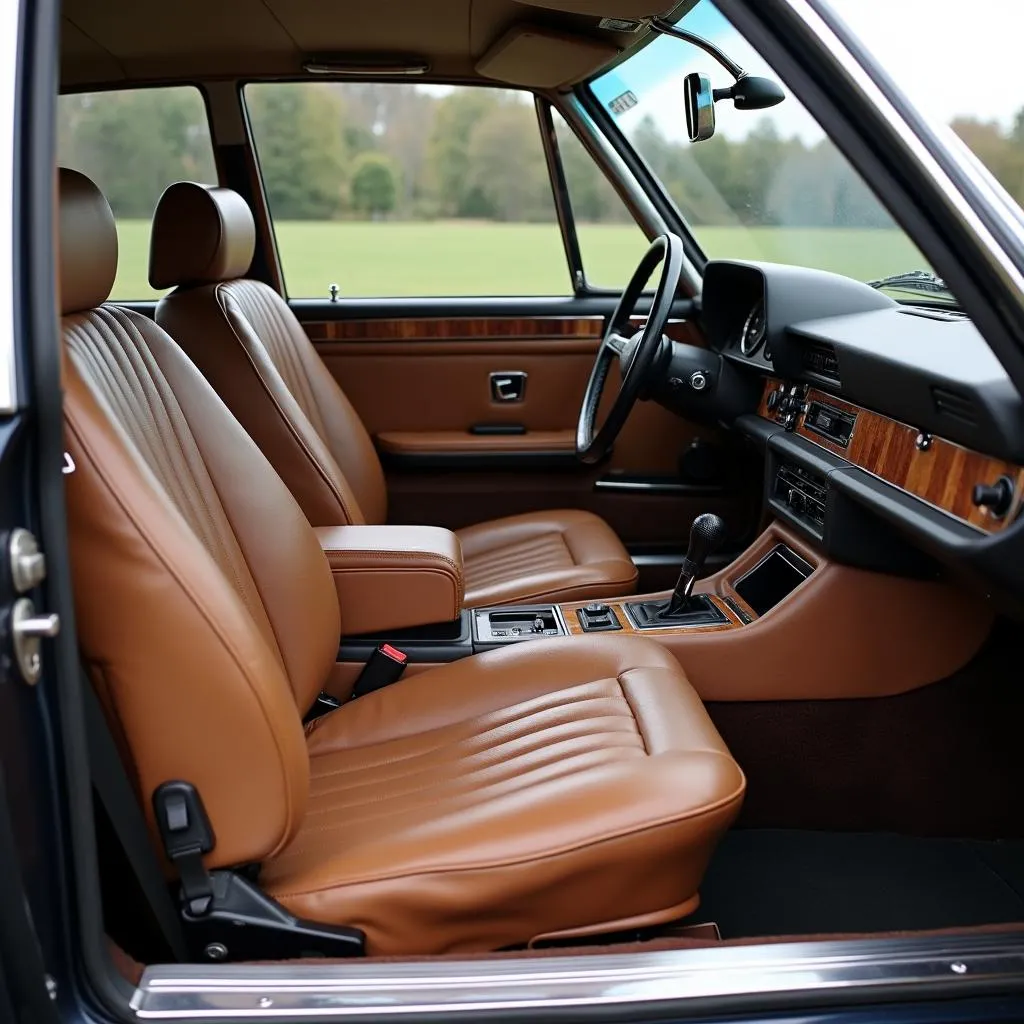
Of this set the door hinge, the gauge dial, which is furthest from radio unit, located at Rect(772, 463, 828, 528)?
the door hinge

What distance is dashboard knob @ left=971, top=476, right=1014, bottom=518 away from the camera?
4.37 feet

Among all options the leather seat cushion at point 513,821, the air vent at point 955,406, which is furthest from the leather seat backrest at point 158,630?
the air vent at point 955,406

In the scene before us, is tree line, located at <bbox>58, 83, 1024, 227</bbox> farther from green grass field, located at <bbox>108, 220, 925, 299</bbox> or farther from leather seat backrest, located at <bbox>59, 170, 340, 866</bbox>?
leather seat backrest, located at <bbox>59, 170, 340, 866</bbox>

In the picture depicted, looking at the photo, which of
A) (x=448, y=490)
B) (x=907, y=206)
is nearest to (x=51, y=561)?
(x=907, y=206)

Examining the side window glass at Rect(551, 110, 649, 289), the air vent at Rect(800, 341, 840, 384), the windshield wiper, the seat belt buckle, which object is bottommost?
the seat belt buckle

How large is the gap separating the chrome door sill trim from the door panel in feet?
6.79

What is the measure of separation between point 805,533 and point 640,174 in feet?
4.88

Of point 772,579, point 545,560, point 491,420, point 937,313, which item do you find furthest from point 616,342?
point 937,313

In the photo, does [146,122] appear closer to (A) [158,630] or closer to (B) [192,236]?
(B) [192,236]

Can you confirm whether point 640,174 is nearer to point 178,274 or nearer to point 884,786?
point 178,274

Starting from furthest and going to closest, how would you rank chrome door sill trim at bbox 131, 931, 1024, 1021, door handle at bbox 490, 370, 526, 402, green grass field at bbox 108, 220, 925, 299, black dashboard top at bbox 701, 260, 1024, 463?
door handle at bbox 490, 370, 526, 402 < green grass field at bbox 108, 220, 925, 299 < black dashboard top at bbox 701, 260, 1024, 463 < chrome door sill trim at bbox 131, 931, 1024, 1021

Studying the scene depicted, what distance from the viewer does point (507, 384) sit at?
130 inches

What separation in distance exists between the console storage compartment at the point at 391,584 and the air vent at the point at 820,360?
812 millimetres

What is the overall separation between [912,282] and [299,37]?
1.71m
